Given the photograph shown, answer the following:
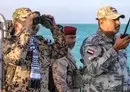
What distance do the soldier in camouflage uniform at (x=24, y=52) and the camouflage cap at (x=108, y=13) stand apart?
1.56ft

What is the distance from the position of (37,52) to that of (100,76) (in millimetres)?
745

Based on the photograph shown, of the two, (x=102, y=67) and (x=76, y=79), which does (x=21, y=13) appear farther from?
(x=102, y=67)

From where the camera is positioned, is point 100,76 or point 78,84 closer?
point 100,76

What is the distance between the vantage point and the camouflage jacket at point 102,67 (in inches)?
273

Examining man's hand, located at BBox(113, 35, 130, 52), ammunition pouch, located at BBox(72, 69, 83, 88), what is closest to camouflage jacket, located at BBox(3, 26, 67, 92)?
ammunition pouch, located at BBox(72, 69, 83, 88)

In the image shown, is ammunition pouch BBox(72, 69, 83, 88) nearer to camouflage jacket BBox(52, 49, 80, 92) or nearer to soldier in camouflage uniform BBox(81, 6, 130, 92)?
camouflage jacket BBox(52, 49, 80, 92)

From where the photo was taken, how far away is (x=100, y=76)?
7055 millimetres

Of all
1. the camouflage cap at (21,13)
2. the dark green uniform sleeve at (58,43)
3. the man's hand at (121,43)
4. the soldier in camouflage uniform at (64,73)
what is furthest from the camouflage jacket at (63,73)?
the man's hand at (121,43)

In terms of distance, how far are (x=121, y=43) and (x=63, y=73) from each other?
958 millimetres

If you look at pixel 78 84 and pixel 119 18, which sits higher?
pixel 119 18

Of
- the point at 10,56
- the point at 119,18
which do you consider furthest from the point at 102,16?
the point at 10,56

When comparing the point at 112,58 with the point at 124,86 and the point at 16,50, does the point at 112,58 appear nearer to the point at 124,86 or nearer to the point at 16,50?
the point at 124,86

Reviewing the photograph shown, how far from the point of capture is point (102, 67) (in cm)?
689

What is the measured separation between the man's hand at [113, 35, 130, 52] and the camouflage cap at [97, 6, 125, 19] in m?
0.34
